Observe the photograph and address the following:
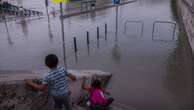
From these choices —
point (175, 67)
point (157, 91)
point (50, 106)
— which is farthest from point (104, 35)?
point (50, 106)

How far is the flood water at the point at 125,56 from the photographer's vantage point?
898cm

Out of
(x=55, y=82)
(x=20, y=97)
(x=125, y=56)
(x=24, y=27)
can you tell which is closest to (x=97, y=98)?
(x=55, y=82)

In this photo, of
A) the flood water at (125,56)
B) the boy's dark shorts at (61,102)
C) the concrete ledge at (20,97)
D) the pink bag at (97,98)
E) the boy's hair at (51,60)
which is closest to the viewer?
the boy's hair at (51,60)

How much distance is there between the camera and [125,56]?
13078 mm

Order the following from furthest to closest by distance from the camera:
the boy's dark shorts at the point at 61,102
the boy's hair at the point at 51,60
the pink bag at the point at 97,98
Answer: the pink bag at the point at 97,98
the boy's dark shorts at the point at 61,102
the boy's hair at the point at 51,60

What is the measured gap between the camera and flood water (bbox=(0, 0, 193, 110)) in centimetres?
898

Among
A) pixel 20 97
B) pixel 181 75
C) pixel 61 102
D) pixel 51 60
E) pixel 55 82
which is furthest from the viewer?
pixel 181 75

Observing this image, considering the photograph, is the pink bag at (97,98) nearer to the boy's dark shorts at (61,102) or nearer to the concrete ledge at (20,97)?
the boy's dark shorts at (61,102)

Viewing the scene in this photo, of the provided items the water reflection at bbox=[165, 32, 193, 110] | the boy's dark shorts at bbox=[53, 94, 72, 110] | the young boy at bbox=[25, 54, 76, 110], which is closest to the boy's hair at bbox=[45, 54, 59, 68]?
the young boy at bbox=[25, 54, 76, 110]

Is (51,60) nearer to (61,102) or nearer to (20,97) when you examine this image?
(61,102)

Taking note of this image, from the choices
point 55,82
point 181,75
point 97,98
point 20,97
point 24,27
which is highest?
point 24,27

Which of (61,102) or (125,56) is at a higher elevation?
(61,102)

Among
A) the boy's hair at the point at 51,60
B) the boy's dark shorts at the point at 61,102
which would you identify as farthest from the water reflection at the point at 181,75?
the boy's hair at the point at 51,60

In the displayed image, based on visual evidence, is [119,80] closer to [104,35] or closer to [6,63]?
[6,63]
